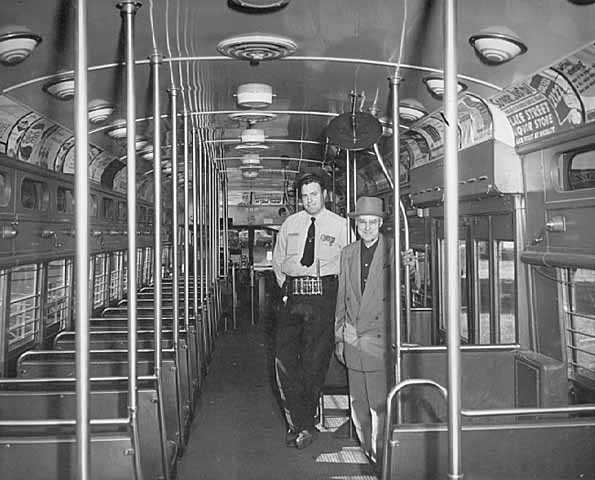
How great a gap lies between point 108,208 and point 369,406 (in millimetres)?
4707

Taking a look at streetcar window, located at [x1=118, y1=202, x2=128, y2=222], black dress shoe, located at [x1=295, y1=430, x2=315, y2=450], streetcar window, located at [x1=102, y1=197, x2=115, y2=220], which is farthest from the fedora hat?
streetcar window, located at [x1=118, y1=202, x2=128, y2=222]

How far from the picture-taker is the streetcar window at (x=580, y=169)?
381 centimetres

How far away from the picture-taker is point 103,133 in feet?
20.7

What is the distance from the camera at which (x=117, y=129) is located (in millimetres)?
6270

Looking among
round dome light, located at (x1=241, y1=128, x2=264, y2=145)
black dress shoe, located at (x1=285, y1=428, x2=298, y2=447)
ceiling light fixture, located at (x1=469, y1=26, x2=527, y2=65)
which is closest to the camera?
ceiling light fixture, located at (x1=469, y1=26, x2=527, y2=65)

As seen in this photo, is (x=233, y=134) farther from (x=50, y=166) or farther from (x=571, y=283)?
(x=571, y=283)

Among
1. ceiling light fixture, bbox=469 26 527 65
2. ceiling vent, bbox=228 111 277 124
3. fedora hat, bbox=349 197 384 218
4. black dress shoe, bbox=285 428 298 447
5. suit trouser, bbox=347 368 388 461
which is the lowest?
black dress shoe, bbox=285 428 298 447

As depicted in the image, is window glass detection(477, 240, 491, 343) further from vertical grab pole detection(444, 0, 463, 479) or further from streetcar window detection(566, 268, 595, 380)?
vertical grab pole detection(444, 0, 463, 479)

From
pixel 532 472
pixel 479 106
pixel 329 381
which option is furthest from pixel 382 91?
pixel 532 472

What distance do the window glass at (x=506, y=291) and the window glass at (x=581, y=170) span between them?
2.54 feet

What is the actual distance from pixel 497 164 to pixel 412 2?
1.95 meters

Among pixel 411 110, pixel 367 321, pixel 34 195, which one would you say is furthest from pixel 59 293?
pixel 411 110

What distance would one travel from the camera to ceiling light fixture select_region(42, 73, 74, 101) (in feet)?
13.3

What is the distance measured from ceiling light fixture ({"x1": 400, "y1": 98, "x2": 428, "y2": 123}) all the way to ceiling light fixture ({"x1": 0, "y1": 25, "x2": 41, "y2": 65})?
2652 millimetres
